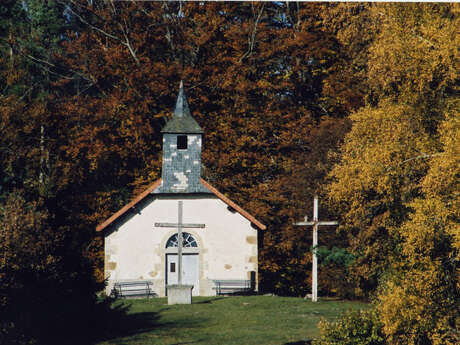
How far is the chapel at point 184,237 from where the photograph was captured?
2919 centimetres

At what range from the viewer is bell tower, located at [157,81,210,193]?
97.0 feet

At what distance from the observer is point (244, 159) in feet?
111

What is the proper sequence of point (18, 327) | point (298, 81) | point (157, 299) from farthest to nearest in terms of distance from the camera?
point (298, 81), point (157, 299), point (18, 327)

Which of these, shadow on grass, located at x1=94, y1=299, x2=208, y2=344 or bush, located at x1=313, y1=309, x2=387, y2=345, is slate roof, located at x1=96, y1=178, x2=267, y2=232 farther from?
bush, located at x1=313, y1=309, x2=387, y2=345

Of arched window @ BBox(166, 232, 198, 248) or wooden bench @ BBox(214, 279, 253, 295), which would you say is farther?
arched window @ BBox(166, 232, 198, 248)

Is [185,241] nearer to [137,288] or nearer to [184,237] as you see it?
[184,237]

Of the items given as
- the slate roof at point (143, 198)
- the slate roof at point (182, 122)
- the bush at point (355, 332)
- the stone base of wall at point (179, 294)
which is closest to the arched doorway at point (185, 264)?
the slate roof at point (143, 198)

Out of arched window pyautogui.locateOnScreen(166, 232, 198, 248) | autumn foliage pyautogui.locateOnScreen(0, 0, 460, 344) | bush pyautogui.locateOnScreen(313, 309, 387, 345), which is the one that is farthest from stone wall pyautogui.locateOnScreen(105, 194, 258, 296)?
bush pyautogui.locateOnScreen(313, 309, 387, 345)

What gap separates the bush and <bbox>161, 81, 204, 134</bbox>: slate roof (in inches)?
595

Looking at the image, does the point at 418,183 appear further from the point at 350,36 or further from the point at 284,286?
the point at 284,286

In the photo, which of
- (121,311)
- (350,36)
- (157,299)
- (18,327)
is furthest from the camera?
(157,299)

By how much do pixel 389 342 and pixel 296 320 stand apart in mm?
5562

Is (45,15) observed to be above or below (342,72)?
above

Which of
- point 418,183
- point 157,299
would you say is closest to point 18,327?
point 418,183
